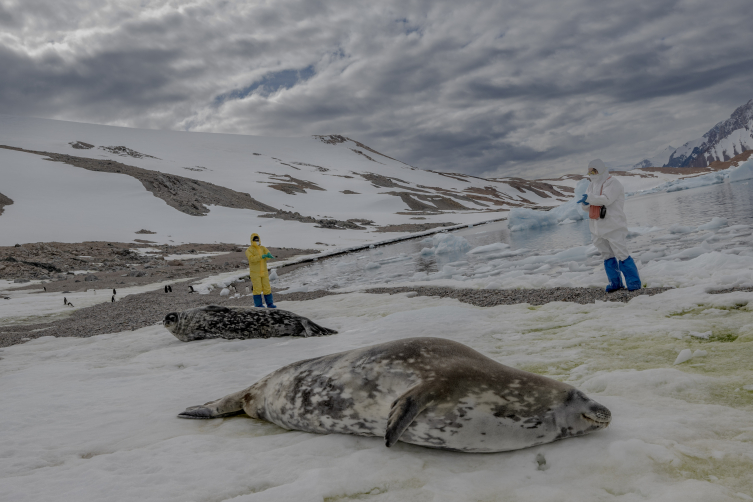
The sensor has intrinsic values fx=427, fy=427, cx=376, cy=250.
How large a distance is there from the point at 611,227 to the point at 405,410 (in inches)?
271

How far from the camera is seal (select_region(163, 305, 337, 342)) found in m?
7.14

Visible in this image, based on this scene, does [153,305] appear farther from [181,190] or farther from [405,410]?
[181,190]

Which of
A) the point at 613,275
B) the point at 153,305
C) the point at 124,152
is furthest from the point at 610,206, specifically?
the point at 124,152

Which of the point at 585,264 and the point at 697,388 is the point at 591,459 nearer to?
the point at 697,388

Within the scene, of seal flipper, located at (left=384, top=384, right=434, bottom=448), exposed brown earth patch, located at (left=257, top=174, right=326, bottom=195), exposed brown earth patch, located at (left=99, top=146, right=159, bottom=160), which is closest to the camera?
seal flipper, located at (left=384, top=384, right=434, bottom=448)

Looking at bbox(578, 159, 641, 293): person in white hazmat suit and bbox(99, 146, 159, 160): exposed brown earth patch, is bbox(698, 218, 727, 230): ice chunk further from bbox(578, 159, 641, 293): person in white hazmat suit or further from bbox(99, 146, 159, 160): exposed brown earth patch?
bbox(99, 146, 159, 160): exposed brown earth patch

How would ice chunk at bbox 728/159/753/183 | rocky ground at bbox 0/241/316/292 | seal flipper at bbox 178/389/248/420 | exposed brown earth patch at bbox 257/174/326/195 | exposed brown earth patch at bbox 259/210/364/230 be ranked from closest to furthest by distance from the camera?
1. seal flipper at bbox 178/389/248/420
2. rocky ground at bbox 0/241/316/292
3. exposed brown earth patch at bbox 259/210/364/230
4. ice chunk at bbox 728/159/753/183
5. exposed brown earth patch at bbox 257/174/326/195

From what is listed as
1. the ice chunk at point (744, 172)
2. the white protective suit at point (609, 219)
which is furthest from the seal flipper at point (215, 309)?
the ice chunk at point (744, 172)

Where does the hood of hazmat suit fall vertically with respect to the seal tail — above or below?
above

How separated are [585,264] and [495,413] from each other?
37.7 ft

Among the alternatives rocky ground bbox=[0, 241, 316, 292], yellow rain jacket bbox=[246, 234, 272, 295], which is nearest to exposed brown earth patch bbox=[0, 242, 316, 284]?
rocky ground bbox=[0, 241, 316, 292]

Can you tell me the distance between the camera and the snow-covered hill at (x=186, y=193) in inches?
1582

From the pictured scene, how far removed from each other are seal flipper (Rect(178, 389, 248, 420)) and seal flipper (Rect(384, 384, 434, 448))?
5.74 feet

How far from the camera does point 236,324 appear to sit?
289 inches
